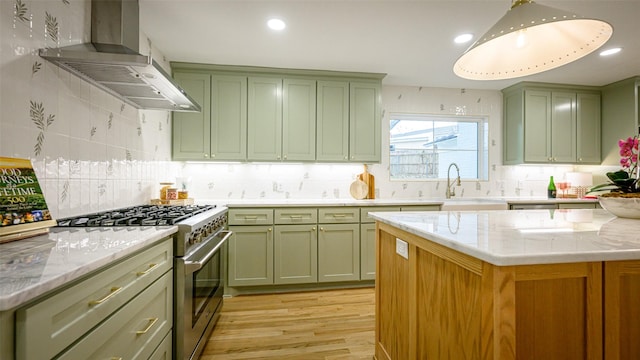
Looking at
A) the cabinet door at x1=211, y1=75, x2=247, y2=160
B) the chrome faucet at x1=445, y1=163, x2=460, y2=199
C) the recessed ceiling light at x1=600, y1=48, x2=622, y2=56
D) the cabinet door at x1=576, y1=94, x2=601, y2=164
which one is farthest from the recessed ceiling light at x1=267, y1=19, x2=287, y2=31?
the cabinet door at x1=576, y1=94, x2=601, y2=164

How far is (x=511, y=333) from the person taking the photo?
851mm

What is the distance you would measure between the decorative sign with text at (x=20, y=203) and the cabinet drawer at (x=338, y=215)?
219 centimetres

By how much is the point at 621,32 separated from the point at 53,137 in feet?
14.2

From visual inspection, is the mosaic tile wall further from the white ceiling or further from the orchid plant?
the orchid plant

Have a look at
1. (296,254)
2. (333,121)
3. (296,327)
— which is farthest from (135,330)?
(333,121)

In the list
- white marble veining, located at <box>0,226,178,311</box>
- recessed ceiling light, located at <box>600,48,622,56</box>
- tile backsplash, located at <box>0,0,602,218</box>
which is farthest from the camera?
recessed ceiling light, located at <box>600,48,622,56</box>

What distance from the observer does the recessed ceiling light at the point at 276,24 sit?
2.41 m

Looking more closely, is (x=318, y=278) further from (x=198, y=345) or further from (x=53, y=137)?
(x=53, y=137)

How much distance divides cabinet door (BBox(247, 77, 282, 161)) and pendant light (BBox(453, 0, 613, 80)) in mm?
2215

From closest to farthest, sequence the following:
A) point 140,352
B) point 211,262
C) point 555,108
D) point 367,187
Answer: point 140,352, point 211,262, point 367,187, point 555,108

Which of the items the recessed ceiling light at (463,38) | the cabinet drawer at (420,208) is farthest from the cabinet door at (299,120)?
the recessed ceiling light at (463,38)

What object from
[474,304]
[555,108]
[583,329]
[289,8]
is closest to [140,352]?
[474,304]

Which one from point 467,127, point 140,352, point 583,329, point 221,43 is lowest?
point 140,352

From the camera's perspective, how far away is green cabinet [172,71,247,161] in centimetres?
324
